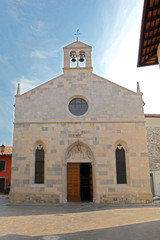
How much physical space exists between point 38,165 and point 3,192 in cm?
1169

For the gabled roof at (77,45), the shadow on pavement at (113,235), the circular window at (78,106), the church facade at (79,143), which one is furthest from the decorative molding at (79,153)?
the gabled roof at (77,45)

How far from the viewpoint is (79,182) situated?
44.2ft

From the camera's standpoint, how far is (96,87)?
14625mm

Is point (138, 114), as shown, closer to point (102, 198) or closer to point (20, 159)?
point (102, 198)

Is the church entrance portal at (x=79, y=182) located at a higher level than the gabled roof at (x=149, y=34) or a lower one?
lower

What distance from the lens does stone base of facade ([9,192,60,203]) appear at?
12641mm

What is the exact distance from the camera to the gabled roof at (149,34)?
7.41 metres

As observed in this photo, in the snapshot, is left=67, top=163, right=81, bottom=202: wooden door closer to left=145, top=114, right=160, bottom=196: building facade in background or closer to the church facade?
the church facade

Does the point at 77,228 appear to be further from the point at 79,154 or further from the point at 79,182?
the point at 79,154

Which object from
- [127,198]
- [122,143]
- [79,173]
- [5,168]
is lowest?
[127,198]

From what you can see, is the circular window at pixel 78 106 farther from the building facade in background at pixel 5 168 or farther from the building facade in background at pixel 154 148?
the building facade in background at pixel 5 168

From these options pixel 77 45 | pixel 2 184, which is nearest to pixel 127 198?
pixel 77 45

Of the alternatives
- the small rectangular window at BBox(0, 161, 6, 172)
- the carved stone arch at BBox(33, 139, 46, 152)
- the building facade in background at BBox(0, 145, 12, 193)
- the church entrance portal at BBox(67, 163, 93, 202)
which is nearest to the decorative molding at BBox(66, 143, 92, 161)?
the church entrance portal at BBox(67, 163, 93, 202)

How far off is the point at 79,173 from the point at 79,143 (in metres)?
2.01
